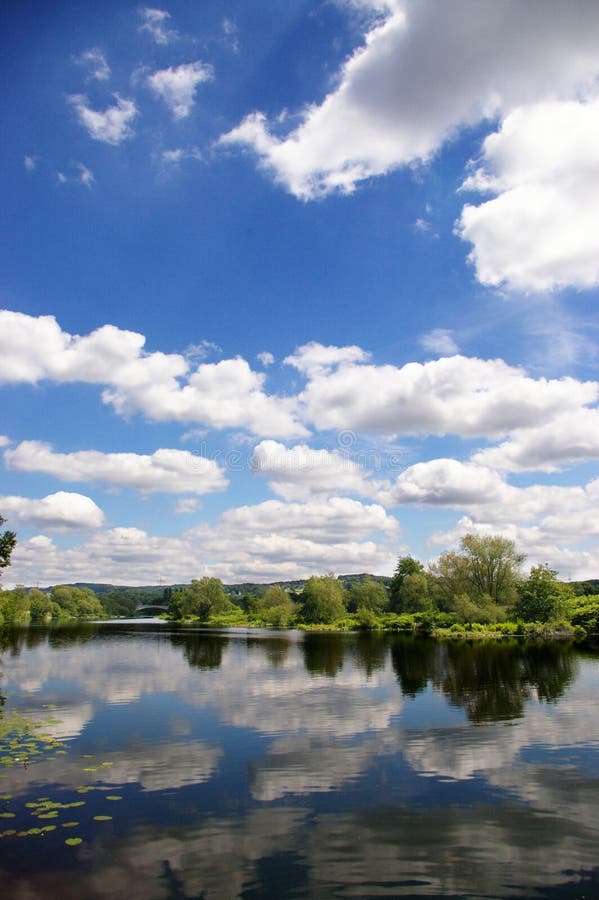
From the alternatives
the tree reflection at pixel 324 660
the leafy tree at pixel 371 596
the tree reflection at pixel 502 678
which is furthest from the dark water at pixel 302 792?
the leafy tree at pixel 371 596

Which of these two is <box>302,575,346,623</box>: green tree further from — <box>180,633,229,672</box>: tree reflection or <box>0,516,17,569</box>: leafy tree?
<box>0,516,17,569</box>: leafy tree

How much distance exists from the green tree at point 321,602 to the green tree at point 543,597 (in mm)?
62528

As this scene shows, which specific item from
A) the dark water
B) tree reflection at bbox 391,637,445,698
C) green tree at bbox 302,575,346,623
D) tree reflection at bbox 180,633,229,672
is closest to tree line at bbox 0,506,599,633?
green tree at bbox 302,575,346,623

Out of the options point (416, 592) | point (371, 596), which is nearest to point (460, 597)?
point (416, 592)

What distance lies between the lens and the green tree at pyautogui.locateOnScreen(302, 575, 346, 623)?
155750 millimetres

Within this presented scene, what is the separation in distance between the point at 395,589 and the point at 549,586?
5699cm

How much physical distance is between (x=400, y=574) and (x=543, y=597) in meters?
55.1

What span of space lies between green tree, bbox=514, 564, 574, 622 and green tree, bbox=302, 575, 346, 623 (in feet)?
205

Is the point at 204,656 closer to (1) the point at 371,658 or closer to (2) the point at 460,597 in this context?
(1) the point at 371,658

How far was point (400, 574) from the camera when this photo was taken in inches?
5945

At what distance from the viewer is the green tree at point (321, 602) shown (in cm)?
15575

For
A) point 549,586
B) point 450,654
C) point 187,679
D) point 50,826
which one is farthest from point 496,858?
point 549,586

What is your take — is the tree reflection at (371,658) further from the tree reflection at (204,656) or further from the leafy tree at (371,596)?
the leafy tree at (371,596)

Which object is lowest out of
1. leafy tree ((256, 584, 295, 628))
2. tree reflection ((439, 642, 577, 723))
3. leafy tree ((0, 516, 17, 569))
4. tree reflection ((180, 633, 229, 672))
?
leafy tree ((256, 584, 295, 628))
